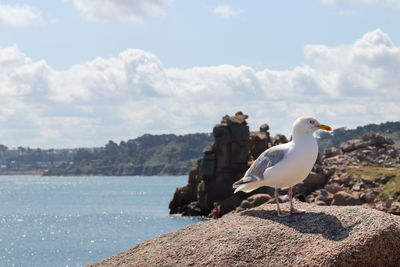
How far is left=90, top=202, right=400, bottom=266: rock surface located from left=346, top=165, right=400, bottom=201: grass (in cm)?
5207

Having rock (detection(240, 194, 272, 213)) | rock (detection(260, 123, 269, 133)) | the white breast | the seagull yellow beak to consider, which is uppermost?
rock (detection(260, 123, 269, 133))

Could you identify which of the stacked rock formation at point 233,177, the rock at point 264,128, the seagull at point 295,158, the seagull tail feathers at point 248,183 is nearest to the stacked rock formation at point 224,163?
the stacked rock formation at point 233,177

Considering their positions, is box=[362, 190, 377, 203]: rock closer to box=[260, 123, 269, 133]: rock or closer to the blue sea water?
box=[260, 123, 269, 133]: rock

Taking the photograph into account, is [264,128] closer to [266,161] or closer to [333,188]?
[333,188]

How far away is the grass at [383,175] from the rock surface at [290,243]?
2050 inches

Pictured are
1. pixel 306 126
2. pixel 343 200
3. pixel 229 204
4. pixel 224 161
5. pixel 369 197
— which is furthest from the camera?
pixel 224 161

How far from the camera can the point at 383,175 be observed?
238ft

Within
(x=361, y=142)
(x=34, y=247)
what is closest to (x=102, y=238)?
(x=34, y=247)

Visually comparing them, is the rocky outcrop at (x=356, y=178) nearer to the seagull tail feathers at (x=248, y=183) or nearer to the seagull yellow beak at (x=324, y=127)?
the seagull tail feathers at (x=248, y=183)

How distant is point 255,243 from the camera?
1207 cm

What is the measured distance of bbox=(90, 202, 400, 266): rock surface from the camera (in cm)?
1152

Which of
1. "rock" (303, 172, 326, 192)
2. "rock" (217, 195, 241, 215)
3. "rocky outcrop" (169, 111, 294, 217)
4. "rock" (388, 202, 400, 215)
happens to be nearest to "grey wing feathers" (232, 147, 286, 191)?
"rock" (388, 202, 400, 215)

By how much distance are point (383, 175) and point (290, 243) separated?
64095 millimetres

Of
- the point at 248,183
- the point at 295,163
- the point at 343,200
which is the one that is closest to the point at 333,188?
the point at 343,200
